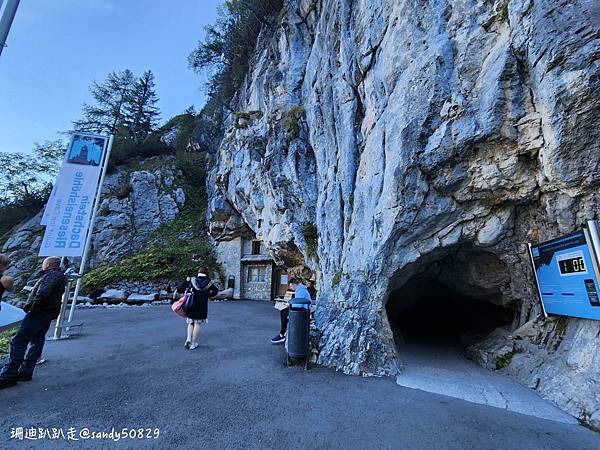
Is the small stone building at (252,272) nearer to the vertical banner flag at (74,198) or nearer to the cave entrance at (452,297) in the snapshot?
the cave entrance at (452,297)

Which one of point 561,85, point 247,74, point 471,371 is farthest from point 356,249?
point 247,74

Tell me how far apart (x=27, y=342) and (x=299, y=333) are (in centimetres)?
422

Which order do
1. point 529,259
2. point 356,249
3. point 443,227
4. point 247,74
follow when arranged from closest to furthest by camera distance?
1. point 529,259
2. point 443,227
3. point 356,249
4. point 247,74

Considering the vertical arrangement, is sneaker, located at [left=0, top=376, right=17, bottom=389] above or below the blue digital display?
below

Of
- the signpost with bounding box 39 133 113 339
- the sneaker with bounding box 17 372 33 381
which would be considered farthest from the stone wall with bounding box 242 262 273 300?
the sneaker with bounding box 17 372 33 381

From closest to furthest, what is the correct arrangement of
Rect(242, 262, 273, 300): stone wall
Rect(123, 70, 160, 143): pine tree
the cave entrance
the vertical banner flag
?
1. the cave entrance
2. the vertical banner flag
3. Rect(242, 262, 273, 300): stone wall
4. Rect(123, 70, 160, 143): pine tree

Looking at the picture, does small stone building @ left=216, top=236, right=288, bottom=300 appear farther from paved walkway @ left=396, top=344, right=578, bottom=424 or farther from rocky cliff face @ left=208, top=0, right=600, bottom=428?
paved walkway @ left=396, top=344, right=578, bottom=424

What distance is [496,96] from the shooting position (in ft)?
15.4

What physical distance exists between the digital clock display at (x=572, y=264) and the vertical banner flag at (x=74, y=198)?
32.5 feet

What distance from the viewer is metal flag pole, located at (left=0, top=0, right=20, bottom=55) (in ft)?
12.1

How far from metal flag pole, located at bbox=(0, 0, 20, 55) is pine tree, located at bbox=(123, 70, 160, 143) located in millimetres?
28312

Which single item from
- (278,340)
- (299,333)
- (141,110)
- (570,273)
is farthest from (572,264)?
(141,110)

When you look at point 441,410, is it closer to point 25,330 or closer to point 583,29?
point 583,29

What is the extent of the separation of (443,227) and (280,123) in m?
9.11
